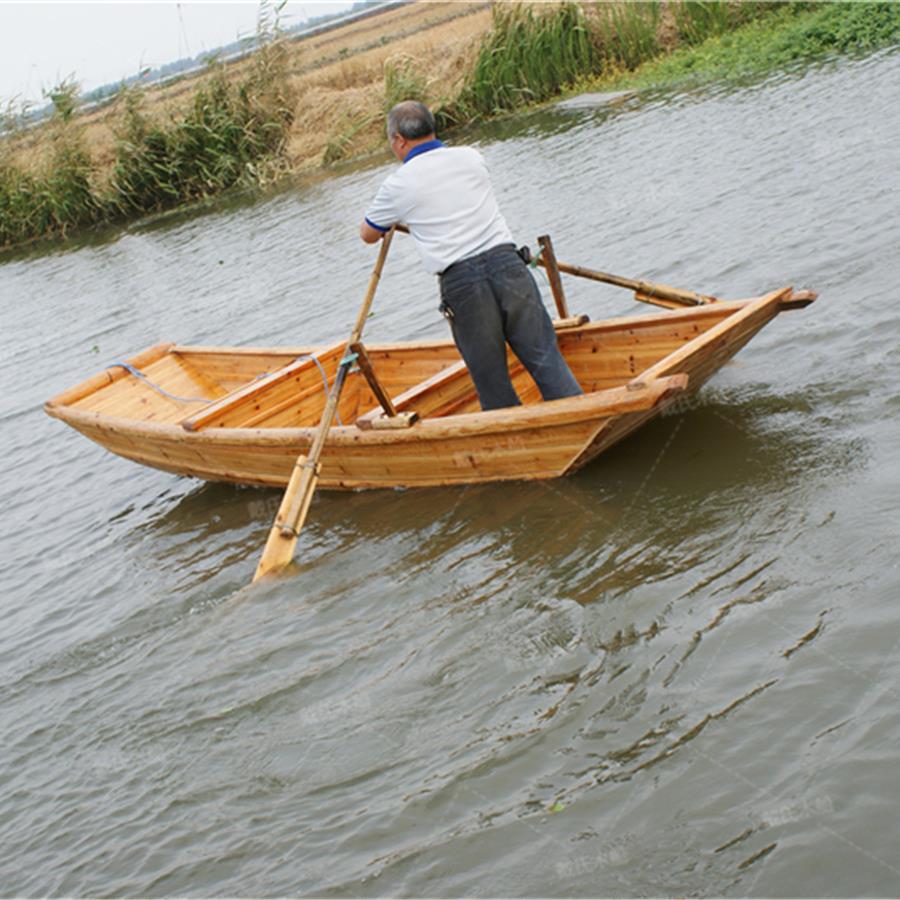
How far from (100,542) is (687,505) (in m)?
4.27

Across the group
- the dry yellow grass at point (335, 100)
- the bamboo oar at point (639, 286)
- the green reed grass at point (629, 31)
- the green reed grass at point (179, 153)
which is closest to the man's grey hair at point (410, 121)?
the bamboo oar at point (639, 286)

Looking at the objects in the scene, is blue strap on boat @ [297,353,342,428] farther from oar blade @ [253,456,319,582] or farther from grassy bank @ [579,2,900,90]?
grassy bank @ [579,2,900,90]

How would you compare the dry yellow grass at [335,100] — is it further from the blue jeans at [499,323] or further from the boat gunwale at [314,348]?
the blue jeans at [499,323]

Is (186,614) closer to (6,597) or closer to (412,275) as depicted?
(6,597)

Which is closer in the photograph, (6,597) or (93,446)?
(6,597)

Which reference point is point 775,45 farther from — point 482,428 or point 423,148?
point 482,428

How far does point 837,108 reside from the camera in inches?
502

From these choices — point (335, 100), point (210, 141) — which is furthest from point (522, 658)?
point (335, 100)

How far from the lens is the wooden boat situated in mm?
5871

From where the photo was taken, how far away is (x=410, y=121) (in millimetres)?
5828

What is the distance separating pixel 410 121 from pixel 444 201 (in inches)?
17.7

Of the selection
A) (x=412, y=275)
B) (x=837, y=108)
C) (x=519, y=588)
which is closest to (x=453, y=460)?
(x=519, y=588)

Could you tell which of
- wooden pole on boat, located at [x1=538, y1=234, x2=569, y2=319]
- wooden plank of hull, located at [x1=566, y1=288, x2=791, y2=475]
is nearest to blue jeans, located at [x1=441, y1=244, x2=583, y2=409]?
wooden plank of hull, located at [x1=566, y1=288, x2=791, y2=475]

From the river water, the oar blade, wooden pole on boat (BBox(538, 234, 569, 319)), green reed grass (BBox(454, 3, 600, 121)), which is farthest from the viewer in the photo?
green reed grass (BBox(454, 3, 600, 121))
